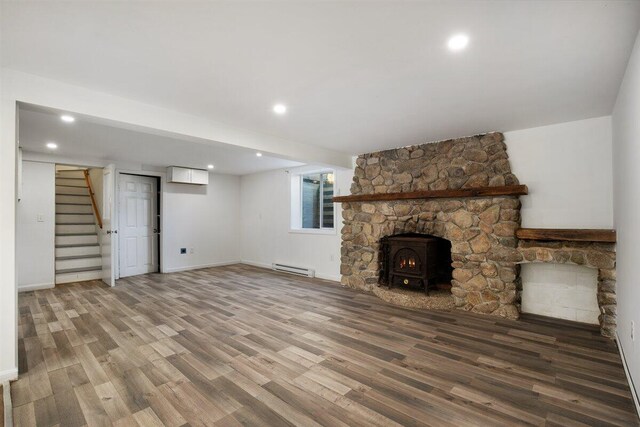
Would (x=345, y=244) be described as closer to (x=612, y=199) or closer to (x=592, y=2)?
(x=612, y=199)

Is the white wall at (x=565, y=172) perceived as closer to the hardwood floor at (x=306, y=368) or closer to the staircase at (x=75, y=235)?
the hardwood floor at (x=306, y=368)

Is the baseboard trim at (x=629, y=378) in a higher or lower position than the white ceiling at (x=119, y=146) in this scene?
lower

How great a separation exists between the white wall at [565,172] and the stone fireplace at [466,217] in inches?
6.8

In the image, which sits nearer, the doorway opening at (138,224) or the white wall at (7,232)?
the white wall at (7,232)

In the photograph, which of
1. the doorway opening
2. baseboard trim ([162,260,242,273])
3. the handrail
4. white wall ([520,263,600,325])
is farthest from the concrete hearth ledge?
the handrail

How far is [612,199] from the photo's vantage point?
3043mm

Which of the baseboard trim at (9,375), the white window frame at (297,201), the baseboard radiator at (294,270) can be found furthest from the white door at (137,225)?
the baseboard trim at (9,375)

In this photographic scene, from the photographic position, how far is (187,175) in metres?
6.30

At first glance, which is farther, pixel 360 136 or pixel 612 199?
pixel 360 136

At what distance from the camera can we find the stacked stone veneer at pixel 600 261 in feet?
9.38

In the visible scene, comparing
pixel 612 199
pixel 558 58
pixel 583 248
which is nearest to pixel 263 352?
pixel 558 58

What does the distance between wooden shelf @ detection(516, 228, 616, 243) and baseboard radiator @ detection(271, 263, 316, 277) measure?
3.57m

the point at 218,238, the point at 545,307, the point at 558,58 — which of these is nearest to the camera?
the point at 558,58

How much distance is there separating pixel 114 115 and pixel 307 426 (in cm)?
286
